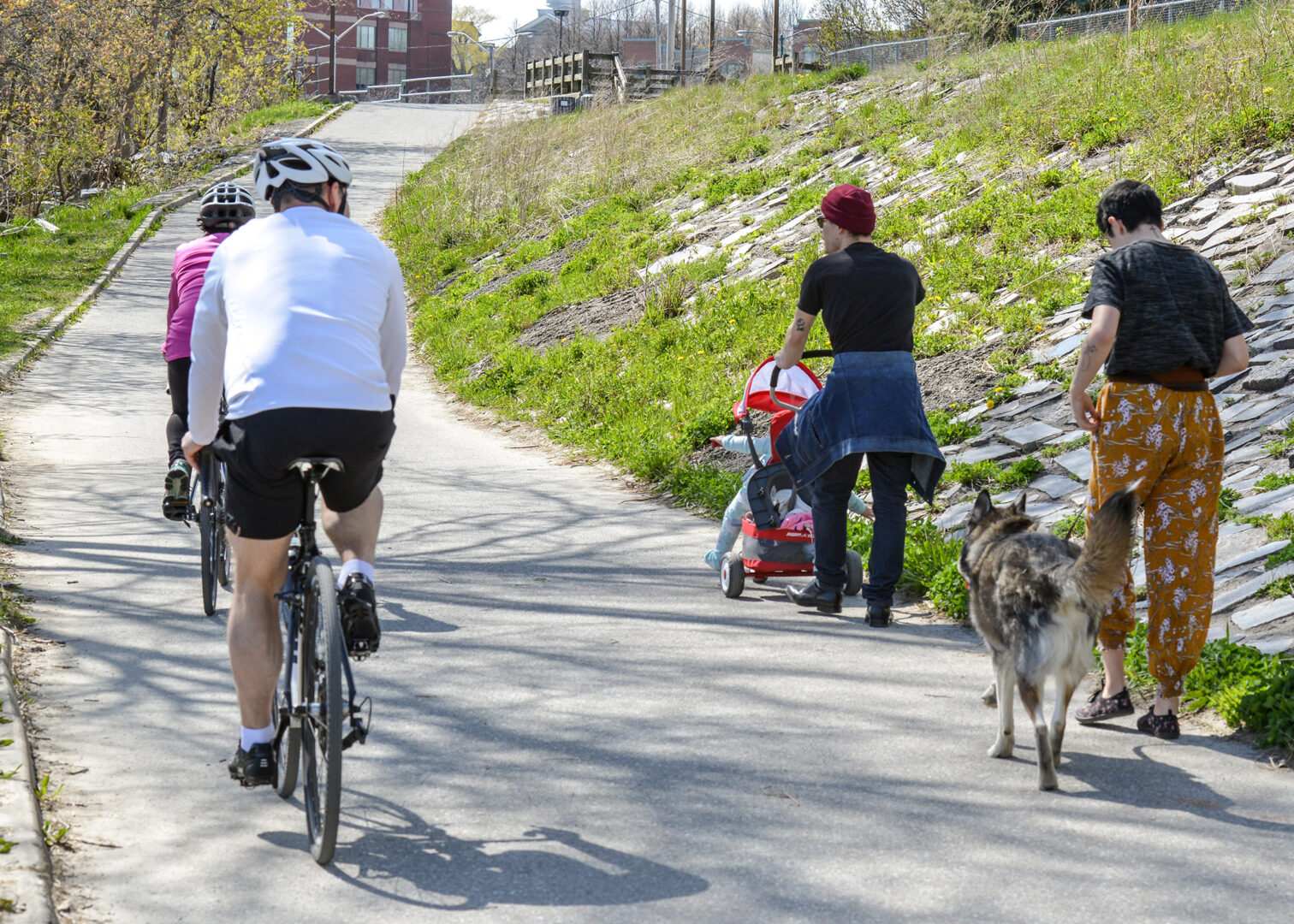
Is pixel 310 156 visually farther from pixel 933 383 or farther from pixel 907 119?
pixel 907 119

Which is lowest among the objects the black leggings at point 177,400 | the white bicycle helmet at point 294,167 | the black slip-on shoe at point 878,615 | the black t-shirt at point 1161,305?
the black slip-on shoe at point 878,615

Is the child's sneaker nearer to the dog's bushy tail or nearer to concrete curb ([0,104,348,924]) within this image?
concrete curb ([0,104,348,924])

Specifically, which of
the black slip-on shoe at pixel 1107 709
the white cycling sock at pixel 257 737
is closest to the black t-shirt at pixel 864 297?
the black slip-on shoe at pixel 1107 709

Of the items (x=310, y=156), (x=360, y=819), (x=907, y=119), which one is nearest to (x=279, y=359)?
(x=310, y=156)

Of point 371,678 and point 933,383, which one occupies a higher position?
point 933,383

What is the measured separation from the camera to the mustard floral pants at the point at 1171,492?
4.76 metres

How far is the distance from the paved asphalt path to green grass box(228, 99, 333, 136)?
35696mm

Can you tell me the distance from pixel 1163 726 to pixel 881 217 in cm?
1039

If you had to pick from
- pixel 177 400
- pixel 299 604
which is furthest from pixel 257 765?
pixel 177 400

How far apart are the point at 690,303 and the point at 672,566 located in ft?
23.6

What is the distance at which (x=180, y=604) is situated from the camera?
662 cm

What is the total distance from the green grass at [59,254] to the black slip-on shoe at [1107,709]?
46.8 ft

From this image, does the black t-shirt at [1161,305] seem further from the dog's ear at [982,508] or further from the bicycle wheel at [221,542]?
the bicycle wheel at [221,542]

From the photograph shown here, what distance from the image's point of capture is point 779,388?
23.1 feet
